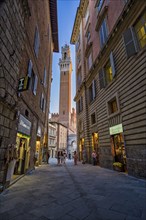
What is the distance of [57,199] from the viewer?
146 inches

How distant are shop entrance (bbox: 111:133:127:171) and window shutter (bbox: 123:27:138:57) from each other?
5562 mm

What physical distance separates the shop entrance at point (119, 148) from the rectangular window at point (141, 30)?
6.09 metres

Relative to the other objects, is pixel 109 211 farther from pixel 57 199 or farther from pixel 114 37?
pixel 114 37

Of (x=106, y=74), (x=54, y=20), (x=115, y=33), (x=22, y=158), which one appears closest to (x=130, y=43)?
(x=115, y=33)

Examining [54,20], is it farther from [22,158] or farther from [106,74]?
[22,158]

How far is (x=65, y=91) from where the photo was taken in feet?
193

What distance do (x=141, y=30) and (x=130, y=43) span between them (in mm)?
879

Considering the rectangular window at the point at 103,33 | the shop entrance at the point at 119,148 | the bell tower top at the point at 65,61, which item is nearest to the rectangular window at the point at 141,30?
the rectangular window at the point at 103,33

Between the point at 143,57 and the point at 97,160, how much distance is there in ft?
34.6

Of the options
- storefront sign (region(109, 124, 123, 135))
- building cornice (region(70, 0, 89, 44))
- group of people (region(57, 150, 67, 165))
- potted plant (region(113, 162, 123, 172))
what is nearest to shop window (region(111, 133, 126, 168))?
potted plant (region(113, 162, 123, 172))

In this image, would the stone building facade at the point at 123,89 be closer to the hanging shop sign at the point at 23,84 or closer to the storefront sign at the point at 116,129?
the storefront sign at the point at 116,129

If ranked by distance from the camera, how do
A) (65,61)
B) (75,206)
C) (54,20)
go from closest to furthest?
(75,206) → (54,20) → (65,61)

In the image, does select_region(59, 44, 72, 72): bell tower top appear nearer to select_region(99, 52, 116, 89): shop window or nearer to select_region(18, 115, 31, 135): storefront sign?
select_region(99, 52, 116, 89): shop window

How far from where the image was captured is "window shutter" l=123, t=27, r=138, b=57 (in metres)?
7.24
